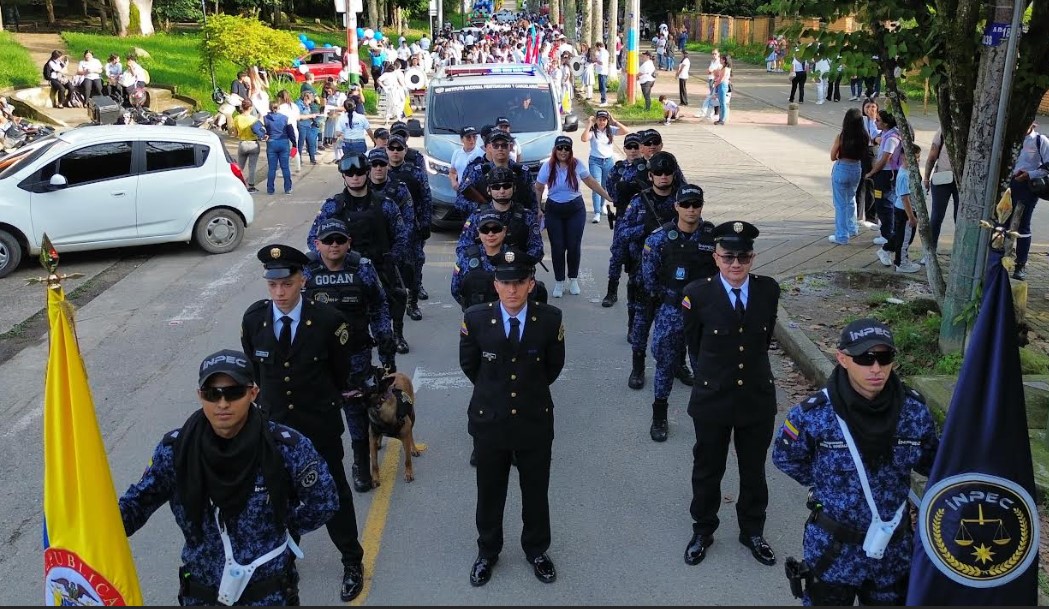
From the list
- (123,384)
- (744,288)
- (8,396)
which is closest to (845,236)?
(744,288)

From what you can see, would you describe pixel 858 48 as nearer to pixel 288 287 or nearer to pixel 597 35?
pixel 288 287

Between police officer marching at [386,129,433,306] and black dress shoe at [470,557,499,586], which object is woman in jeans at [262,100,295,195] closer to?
police officer marching at [386,129,433,306]

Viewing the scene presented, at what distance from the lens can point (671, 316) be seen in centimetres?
688

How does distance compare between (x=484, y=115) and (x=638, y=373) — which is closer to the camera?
(x=638, y=373)

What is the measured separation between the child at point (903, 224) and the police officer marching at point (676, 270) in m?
4.51

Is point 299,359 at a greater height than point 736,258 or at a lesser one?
lesser

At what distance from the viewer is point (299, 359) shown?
16.6 feet

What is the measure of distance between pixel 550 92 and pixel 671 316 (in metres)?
8.80

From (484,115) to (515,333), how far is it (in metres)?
9.99

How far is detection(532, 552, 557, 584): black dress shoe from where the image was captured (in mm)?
5230

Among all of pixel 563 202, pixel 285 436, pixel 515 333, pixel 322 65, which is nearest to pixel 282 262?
pixel 515 333

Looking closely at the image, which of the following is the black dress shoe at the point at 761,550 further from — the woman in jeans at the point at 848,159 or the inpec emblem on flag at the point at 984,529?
the woman in jeans at the point at 848,159

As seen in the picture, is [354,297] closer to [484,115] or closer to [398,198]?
[398,198]

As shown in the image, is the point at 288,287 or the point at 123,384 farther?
the point at 123,384
